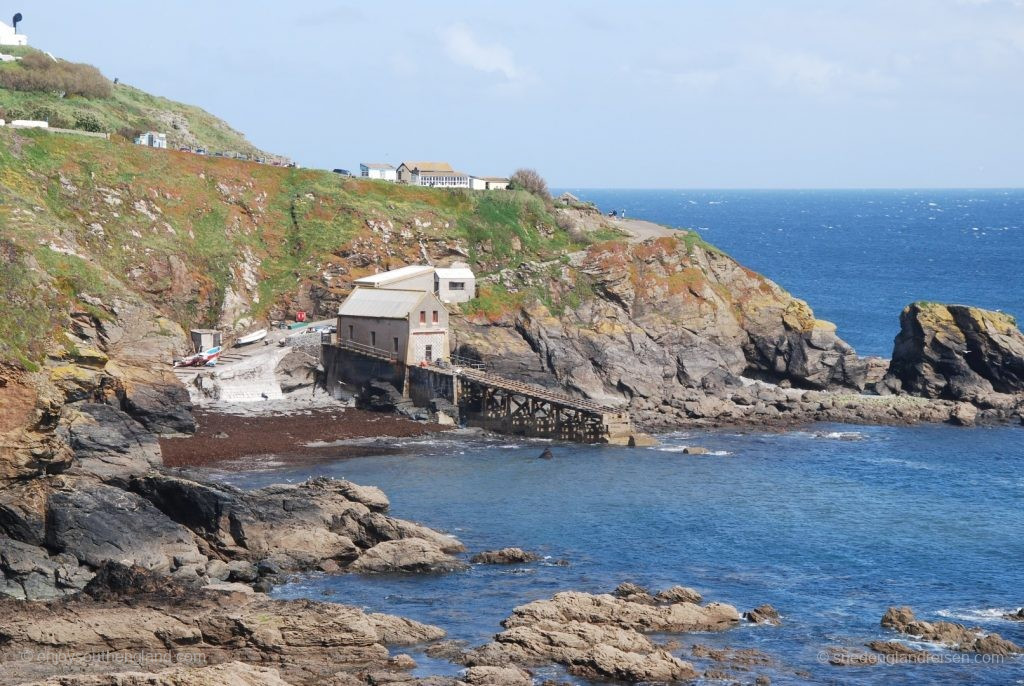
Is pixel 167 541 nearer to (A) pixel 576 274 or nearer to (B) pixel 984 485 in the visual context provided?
(B) pixel 984 485

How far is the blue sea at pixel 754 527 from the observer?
51.7 m

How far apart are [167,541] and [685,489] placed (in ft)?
97.6

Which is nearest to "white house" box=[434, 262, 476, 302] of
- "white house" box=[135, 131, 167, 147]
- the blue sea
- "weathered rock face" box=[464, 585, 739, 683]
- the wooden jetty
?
the wooden jetty

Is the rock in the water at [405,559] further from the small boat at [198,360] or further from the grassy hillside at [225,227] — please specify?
the small boat at [198,360]

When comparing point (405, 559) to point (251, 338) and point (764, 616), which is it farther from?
point (251, 338)

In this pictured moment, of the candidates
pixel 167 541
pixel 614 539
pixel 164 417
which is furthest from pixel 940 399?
pixel 167 541

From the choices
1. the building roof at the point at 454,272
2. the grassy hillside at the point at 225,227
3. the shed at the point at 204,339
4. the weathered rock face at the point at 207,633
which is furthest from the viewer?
the building roof at the point at 454,272

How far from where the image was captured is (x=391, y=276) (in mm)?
101812

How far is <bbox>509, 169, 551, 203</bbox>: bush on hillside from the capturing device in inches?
4978

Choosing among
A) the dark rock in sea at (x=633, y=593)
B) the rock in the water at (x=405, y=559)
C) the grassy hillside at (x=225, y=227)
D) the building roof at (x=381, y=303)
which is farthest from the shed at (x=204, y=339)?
the dark rock in sea at (x=633, y=593)

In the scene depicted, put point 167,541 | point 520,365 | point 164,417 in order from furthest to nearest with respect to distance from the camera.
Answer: point 520,365, point 164,417, point 167,541

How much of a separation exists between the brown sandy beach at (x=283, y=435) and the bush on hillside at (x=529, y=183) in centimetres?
4062

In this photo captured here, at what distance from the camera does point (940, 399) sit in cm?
9806

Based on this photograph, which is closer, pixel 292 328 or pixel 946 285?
pixel 292 328
